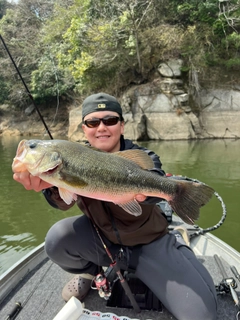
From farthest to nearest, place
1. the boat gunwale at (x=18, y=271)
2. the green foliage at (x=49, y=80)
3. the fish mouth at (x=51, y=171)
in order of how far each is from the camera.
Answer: the green foliage at (x=49, y=80) < the boat gunwale at (x=18, y=271) < the fish mouth at (x=51, y=171)

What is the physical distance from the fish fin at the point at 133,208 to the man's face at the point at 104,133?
0.64m

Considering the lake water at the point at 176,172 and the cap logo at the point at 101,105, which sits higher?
the cap logo at the point at 101,105

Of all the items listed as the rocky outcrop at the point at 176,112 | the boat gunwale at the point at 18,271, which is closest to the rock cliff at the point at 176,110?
the rocky outcrop at the point at 176,112

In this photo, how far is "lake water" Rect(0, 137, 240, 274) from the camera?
17.1 feet

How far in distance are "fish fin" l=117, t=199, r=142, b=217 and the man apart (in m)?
0.11

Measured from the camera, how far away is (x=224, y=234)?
17.2ft

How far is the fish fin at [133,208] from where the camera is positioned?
2.11 m

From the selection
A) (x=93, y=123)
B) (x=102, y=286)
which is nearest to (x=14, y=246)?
(x=102, y=286)

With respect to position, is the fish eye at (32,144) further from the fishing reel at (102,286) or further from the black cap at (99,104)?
the fishing reel at (102,286)

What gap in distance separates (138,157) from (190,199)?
490mm

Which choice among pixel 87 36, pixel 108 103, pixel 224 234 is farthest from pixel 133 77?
pixel 108 103

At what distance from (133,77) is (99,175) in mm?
18613

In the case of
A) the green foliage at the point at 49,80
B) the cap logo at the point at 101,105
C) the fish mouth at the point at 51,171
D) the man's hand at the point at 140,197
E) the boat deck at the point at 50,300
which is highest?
the cap logo at the point at 101,105

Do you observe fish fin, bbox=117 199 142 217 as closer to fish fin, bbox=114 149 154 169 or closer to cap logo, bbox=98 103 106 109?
fish fin, bbox=114 149 154 169
